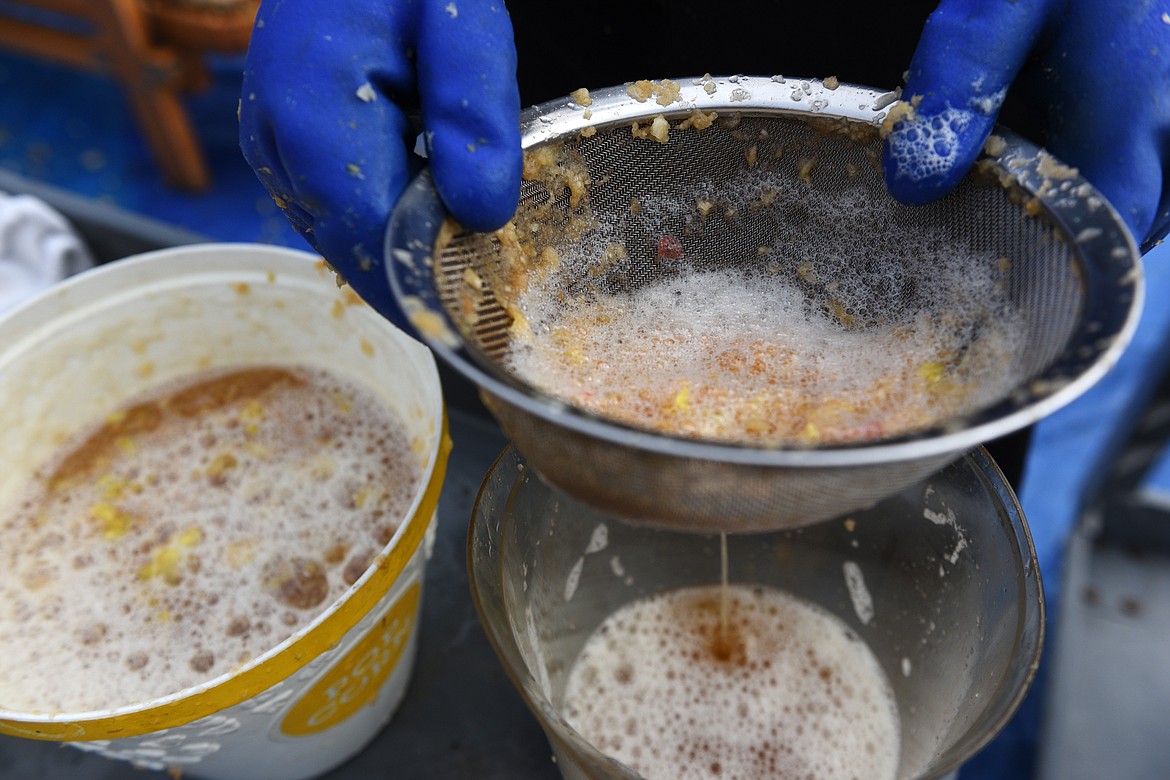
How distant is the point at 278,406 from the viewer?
4.61 ft

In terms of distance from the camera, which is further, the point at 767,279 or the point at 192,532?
the point at 192,532

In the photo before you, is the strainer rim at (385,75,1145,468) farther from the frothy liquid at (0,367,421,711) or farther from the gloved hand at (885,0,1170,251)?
the frothy liquid at (0,367,421,711)

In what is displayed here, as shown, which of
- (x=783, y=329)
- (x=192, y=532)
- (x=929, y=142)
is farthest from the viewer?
(x=192, y=532)

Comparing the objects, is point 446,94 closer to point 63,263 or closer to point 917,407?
point 917,407

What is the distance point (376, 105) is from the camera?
2.94 feet

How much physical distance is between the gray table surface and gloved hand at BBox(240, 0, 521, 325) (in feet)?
1.81

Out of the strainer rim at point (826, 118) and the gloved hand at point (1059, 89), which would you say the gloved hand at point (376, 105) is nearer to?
the strainer rim at point (826, 118)

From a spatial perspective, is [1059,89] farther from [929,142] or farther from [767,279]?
[767,279]

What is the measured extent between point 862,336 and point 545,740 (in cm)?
67

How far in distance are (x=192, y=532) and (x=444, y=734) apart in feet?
1.57

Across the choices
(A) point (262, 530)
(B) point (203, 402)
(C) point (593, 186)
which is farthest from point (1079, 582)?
(B) point (203, 402)

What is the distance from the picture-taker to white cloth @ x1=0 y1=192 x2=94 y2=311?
1673 mm

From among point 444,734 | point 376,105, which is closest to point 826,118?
point 376,105

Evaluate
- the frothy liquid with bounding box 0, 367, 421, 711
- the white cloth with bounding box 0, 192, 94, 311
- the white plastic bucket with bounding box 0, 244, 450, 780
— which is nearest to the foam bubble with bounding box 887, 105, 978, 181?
the white plastic bucket with bounding box 0, 244, 450, 780
